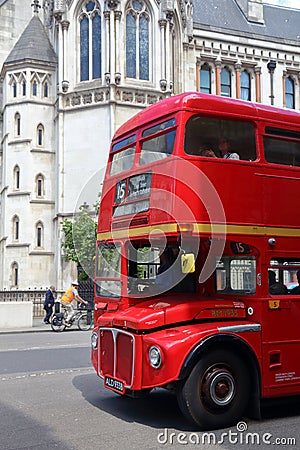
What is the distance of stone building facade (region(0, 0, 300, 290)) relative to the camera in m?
35.4

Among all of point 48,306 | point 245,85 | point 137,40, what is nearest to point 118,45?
point 137,40

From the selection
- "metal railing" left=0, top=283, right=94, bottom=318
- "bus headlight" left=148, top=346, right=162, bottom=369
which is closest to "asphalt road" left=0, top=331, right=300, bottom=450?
"bus headlight" left=148, top=346, right=162, bottom=369

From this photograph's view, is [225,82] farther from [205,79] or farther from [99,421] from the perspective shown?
[99,421]

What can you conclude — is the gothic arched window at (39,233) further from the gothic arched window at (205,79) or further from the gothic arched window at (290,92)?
the gothic arched window at (290,92)

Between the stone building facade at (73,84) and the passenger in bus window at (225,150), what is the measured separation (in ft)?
82.2

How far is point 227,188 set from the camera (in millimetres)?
7785

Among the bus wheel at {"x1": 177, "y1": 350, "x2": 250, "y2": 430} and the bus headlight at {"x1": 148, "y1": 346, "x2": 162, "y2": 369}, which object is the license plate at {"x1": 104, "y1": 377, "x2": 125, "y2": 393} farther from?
the bus wheel at {"x1": 177, "y1": 350, "x2": 250, "y2": 430}

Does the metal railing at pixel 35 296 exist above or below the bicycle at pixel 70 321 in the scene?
above

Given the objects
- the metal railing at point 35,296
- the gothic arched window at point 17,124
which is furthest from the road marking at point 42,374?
the gothic arched window at point 17,124

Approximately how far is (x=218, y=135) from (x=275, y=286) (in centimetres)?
211

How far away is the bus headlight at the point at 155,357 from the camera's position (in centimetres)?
699

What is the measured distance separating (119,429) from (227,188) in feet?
10.6

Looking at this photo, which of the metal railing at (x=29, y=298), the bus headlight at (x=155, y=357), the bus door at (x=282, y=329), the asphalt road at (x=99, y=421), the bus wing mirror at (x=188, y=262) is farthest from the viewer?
the metal railing at (x=29, y=298)

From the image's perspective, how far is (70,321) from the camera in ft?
76.3
